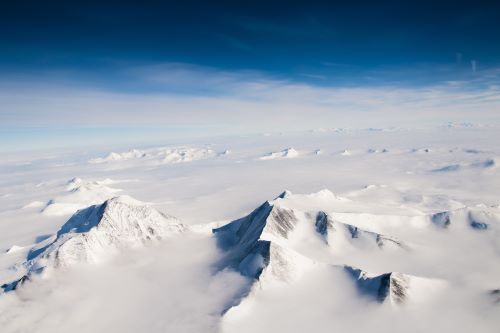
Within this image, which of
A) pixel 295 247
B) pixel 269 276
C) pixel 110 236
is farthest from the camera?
pixel 110 236

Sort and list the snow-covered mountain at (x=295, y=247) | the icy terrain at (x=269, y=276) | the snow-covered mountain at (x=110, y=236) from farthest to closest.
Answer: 1. the snow-covered mountain at (x=110, y=236)
2. the snow-covered mountain at (x=295, y=247)
3. the icy terrain at (x=269, y=276)

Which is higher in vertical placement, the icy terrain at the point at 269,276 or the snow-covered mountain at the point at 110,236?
the snow-covered mountain at the point at 110,236

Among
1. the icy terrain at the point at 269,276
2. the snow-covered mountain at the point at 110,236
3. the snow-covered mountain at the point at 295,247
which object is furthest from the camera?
the snow-covered mountain at the point at 110,236

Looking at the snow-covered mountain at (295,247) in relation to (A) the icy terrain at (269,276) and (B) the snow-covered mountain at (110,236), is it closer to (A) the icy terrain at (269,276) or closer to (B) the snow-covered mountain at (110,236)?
(A) the icy terrain at (269,276)

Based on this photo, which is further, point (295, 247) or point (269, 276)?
point (295, 247)

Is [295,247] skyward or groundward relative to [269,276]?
groundward

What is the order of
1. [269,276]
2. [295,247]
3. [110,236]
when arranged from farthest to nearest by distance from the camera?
[110,236] → [295,247] → [269,276]

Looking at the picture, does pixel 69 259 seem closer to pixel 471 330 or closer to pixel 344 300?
pixel 344 300

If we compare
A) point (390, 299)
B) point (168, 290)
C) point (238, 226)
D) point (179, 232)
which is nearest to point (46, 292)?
point (168, 290)

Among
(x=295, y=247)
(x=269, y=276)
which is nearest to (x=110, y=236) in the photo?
(x=269, y=276)

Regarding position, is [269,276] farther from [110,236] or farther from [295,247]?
[110,236]

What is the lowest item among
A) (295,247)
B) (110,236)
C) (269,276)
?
(295,247)

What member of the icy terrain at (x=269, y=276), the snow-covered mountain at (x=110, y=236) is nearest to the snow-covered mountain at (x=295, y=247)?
the icy terrain at (x=269, y=276)
